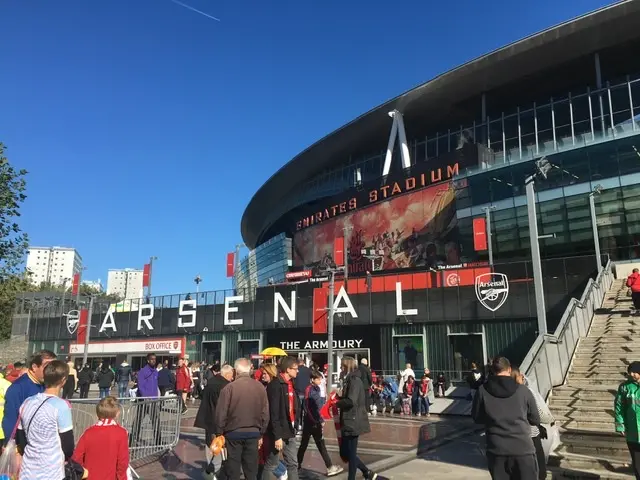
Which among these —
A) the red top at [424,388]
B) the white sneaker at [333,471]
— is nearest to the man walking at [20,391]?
the white sneaker at [333,471]

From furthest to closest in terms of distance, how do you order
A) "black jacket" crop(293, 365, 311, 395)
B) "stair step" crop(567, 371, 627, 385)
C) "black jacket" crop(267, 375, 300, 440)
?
"black jacket" crop(293, 365, 311, 395), "stair step" crop(567, 371, 627, 385), "black jacket" crop(267, 375, 300, 440)

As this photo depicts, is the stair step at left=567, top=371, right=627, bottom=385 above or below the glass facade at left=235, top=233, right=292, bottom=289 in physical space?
below

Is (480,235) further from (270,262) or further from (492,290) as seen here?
(270,262)

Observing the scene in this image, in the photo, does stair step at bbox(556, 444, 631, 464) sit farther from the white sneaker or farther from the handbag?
the handbag

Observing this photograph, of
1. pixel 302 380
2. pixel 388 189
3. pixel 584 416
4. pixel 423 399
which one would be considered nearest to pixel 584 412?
pixel 584 416

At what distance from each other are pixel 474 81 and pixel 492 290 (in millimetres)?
26040

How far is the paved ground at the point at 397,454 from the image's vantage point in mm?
8430

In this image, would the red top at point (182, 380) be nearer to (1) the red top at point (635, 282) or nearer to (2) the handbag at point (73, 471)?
(2) the handbag at point (73, 471)

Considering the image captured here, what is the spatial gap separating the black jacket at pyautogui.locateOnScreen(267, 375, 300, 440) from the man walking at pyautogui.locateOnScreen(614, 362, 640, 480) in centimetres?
416

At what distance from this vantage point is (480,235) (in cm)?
3716

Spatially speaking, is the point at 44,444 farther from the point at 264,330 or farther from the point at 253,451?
the point at 264,330

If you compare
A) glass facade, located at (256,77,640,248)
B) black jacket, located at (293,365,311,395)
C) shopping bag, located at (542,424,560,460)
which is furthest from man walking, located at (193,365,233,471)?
glass facade, located at (256,77,640,248)

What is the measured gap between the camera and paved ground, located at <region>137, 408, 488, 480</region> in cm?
843

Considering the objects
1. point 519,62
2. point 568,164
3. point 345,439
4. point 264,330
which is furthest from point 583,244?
point 345,439
